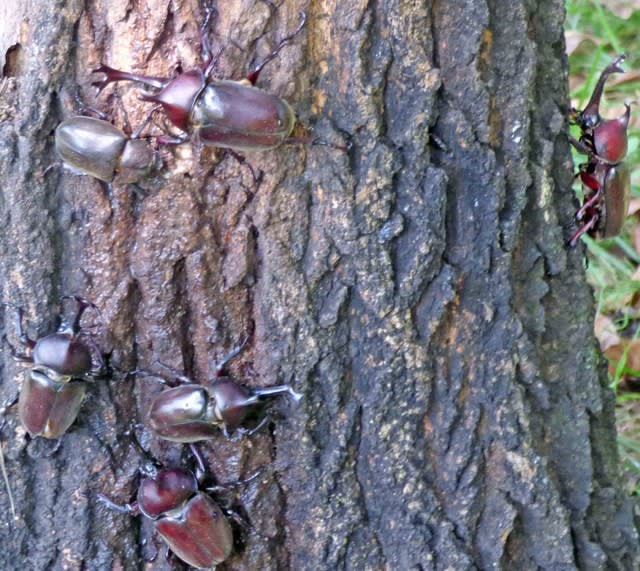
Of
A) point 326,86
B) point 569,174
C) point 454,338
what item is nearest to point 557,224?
point 569,174

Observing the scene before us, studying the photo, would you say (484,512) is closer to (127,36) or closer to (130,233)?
(130,233)

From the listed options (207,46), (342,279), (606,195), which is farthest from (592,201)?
(207,46)

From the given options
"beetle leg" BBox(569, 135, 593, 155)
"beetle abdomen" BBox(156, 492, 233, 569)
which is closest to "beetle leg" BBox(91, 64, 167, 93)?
"beetle abdomen" BBox(156, 492, 233, 569)

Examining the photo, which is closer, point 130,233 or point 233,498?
point 130,233

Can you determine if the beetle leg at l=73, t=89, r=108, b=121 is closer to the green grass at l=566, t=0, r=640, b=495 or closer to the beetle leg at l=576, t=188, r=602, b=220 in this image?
the beetle leg at l=576, t=188, r=602, b=220

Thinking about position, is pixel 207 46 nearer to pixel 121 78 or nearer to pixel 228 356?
pixel 121 78

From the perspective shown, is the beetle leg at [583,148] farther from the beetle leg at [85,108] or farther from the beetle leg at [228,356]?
the beetle leg at [85,108]
